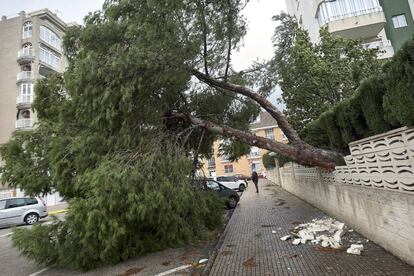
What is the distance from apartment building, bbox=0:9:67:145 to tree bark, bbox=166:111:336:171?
2701cm

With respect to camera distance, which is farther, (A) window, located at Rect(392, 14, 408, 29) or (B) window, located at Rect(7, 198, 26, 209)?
(A) window, located at Rect(392, 14, 408, 29)

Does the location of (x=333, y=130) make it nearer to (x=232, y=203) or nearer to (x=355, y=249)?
(x=355, y=249)

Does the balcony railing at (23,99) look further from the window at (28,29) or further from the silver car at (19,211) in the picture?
the silver car at (19,211)

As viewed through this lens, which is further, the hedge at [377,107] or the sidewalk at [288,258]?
the sidewalk at [288,258]

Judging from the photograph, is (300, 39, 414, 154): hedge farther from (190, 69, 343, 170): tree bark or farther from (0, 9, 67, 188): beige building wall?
(0, 9, 67, 188): beige building wall

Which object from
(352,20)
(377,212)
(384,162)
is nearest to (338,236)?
(377,212)

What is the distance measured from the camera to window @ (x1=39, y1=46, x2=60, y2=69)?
34188 millimetres

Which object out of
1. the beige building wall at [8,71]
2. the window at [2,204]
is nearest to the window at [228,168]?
the beige building wall at [8,71]

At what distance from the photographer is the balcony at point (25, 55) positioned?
32.1m

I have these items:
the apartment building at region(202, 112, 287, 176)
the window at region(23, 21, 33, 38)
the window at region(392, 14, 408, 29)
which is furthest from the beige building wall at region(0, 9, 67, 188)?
the window at region(392, 14, 408, 29)

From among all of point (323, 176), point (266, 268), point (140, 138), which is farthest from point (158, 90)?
point (323, 176)

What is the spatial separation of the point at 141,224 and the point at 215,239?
7.52ft

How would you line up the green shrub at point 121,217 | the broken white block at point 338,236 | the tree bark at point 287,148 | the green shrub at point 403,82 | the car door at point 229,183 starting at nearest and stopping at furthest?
the green shrub at point 403,82
the green shrub at point 121,217
the broken white block at point 338,236
the tree bark at point 287,148
the car door at point 229,183

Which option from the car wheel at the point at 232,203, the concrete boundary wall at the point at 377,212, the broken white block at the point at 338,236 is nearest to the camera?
the concrete boundary wall at the point at 377,212
